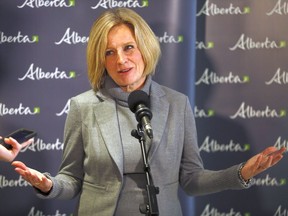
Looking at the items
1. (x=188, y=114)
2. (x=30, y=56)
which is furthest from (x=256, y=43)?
(x=30, y=56)

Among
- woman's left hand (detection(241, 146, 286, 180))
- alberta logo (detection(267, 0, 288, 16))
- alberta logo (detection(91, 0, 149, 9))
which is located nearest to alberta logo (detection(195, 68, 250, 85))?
alberta logo (detection(267, 0, 288, 16))

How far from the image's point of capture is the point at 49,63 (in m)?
2.53

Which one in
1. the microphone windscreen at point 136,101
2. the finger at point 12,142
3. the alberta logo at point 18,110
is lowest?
the finger at point 12,142

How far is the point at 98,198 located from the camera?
202cm

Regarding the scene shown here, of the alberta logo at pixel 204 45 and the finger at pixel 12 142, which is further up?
the alberta logo at pixel 204 45

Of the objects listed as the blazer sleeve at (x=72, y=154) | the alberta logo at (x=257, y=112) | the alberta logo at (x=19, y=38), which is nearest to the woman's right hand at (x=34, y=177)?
the blazer sleeve at (x=72, y=154)

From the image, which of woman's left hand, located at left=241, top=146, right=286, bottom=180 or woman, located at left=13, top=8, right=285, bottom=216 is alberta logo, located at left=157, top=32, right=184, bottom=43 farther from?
woman's left hand, located at left=241, top=146, right=286, bottom=180

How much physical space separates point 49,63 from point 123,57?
0.66m

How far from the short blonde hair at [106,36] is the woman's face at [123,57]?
0.08ft

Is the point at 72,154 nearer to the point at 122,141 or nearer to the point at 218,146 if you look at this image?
the point at 122,141

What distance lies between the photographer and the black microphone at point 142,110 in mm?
1446

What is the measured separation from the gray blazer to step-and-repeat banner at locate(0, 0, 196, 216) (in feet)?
1.32

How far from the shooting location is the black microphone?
1.45 metres

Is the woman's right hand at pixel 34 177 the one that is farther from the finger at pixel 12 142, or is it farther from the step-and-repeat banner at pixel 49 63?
the step-and-repeat banner at pixel 49 63
